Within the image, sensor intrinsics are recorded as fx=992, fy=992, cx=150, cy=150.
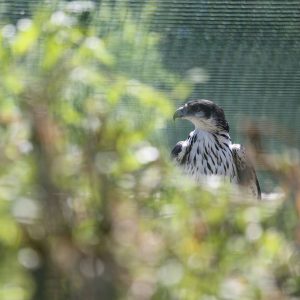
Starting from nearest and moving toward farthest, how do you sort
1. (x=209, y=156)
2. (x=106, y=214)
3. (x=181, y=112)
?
1. (x=106, y=214)
2. (x=181, y=112)
3. (x=209, y=156)

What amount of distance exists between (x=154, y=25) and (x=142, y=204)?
304cm

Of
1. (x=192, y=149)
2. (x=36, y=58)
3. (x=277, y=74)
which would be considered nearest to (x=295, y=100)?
(x=277, y=74)

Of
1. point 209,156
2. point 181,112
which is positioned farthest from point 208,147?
point 181,112

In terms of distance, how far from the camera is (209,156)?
459 centimetres

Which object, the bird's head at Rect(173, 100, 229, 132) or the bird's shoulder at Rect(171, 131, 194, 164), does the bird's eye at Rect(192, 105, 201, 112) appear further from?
the bird's shoulder at Rect(171, 131, 194, 164)

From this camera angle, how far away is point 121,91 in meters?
1.50

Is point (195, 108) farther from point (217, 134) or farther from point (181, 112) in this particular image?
point (217, 134)

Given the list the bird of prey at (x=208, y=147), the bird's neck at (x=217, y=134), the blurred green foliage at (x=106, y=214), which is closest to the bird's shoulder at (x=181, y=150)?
the bird of prey at (x=208, y=147)

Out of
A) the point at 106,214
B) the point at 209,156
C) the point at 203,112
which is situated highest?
the point at 106,214

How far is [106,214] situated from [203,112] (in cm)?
320

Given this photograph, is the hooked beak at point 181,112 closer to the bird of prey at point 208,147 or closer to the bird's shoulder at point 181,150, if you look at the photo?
the bird of prey at point 208,147

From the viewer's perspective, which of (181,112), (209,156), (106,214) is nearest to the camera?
(106,214)

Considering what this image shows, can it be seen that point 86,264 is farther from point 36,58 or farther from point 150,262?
point 36,58

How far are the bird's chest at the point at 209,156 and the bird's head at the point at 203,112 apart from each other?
0.11m
